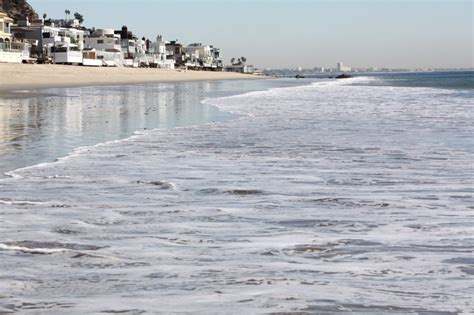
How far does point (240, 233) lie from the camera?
5.22 m

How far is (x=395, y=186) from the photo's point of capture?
289 inches

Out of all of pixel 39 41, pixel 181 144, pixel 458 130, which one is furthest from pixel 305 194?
pixel 39 41

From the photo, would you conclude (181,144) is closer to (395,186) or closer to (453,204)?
(395,186)

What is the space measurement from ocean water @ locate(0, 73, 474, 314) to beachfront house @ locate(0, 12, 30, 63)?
6162 centimetres

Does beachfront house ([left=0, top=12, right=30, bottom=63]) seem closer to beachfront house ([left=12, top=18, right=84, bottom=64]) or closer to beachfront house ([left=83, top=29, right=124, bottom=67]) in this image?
beachfront house ([left=12, top=18, right=84, bottom=64])

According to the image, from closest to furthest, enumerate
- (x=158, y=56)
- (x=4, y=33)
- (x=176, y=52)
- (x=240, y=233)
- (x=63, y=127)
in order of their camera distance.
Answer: (x=240, y=233) < (x=63, y=127) < (x=4, y=33) < (x=158, y=56) < (x=176, y=52)

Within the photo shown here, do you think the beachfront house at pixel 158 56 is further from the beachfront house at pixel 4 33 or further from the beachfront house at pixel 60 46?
the beachfront house at pixel 4 33

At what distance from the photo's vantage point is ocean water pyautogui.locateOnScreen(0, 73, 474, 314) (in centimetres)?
373

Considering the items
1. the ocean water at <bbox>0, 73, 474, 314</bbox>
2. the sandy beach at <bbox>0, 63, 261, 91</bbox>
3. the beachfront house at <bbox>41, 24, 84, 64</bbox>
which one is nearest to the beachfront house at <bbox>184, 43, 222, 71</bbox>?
the beachfront house at <bbox>41, 24, 84, 64</bbox>

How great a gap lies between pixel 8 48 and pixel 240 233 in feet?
228

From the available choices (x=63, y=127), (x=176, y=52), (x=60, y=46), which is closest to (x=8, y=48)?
(x=60, y=46)

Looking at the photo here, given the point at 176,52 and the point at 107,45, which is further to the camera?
the point at 176,52

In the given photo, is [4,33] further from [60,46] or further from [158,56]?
[158,56]

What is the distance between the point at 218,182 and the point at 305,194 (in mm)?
1131
